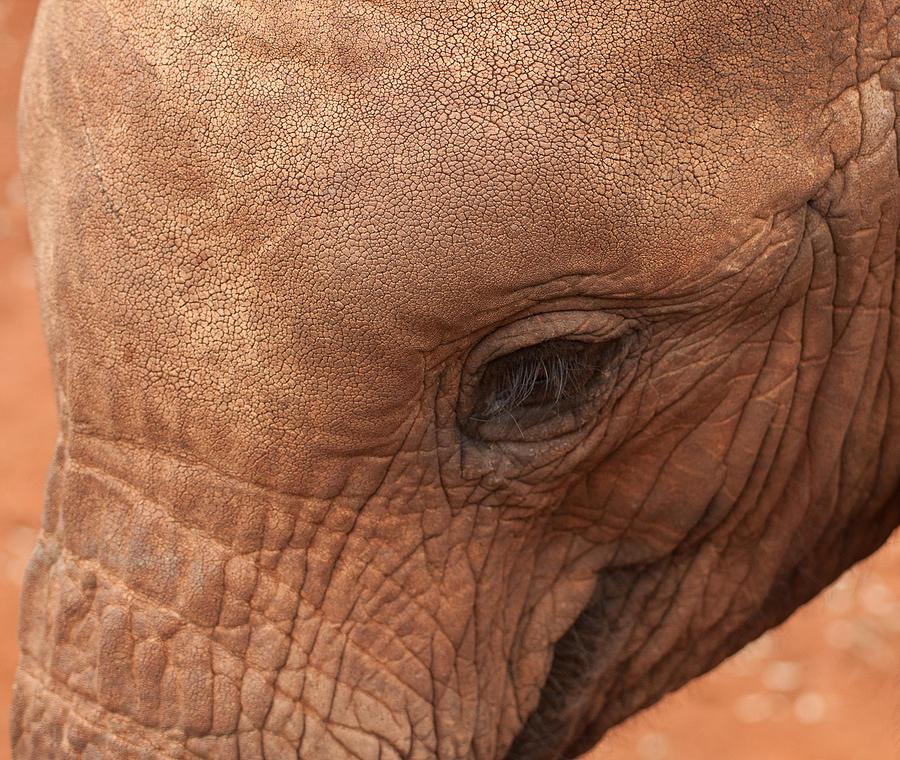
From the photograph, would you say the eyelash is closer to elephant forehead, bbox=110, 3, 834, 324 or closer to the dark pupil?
the dark pupil

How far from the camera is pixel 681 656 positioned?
6.70 ft

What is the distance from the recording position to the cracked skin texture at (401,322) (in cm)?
147

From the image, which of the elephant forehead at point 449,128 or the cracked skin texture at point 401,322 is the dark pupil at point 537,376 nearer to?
the cracked skin texture at point 401,322

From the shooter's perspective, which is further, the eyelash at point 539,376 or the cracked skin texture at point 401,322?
the eyelash at point 539,376

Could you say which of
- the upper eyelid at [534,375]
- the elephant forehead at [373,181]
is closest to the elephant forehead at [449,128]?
the elephant forehead at [373,181]

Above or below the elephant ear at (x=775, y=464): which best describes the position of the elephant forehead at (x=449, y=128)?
above

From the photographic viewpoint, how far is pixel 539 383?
5.40 ft

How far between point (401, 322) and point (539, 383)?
0.24m

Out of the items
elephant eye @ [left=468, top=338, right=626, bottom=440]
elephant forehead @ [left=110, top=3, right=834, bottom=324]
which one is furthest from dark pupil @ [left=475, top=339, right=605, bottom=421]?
elephant forehead @ [left=110, top=3, right=834, bottom=324]

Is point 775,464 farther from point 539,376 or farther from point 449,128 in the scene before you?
point 449,128

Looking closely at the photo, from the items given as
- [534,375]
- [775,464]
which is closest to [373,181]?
[534,375]

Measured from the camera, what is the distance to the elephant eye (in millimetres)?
1616

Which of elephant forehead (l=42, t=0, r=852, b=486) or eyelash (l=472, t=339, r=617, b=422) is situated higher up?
elephant forehead (l=42, t=0, r=852, b=486)

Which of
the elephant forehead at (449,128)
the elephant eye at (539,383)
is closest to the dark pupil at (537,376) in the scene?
the elephant eye at (539,383)
